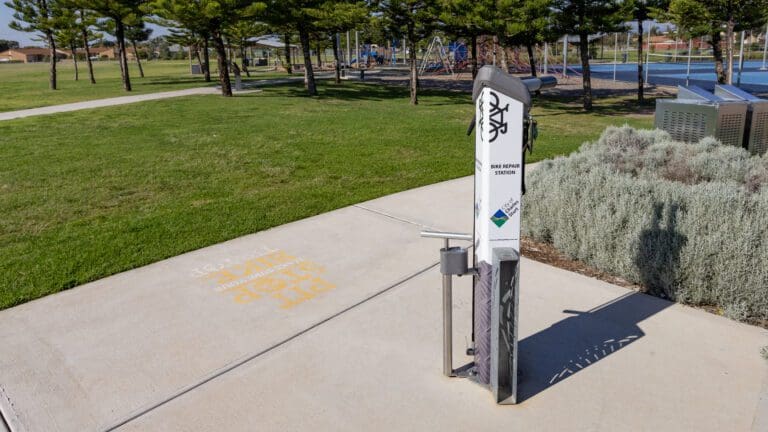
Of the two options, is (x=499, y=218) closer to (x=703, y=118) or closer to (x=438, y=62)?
(x=703, y=118)

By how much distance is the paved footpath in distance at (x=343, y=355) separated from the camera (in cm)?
324

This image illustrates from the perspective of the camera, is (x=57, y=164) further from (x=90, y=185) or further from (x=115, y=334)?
(x=115, y=334)

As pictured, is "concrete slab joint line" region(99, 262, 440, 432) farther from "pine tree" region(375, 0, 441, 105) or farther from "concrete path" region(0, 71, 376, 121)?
"pine tree" region(375, 0, 441, 105)

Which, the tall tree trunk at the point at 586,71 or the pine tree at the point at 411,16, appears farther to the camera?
the pine tree at the point at 411,16

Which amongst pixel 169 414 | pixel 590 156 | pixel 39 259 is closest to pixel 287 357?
pixel 169 414

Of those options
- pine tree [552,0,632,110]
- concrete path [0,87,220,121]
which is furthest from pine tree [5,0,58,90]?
pine tree [552,0,632,110]

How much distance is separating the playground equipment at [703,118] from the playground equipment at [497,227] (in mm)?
5815

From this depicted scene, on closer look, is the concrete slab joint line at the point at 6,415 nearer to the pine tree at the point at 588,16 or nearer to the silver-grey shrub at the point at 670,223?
the silver-grey shrub at the point at 670,223

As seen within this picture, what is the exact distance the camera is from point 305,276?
5234 mm

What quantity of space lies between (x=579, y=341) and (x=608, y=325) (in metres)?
0.38

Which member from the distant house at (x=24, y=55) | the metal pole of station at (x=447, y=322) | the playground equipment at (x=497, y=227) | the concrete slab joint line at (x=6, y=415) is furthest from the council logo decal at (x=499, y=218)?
the distant house at (x=24, y=55)

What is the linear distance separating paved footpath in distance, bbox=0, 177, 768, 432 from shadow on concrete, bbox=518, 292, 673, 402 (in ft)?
0.05

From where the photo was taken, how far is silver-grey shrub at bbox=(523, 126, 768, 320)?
14.5 ft

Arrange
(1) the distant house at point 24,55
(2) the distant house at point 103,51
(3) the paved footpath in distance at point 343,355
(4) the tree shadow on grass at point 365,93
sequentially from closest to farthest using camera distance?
1. (3) the paved footpath in distance at point 343,355
2. (4) the tree shadow on grass at point 365,93
3. (1) the distant house at point 24,55
4. (2) the distant house at point 103,51
